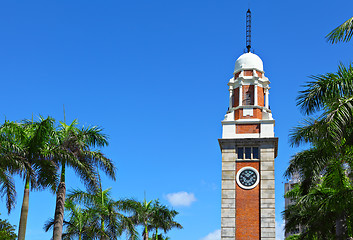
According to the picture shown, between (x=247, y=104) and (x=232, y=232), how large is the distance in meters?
9.96

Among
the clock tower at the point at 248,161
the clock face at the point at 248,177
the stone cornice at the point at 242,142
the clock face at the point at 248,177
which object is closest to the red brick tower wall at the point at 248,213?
the clock tower at the point at 248,161

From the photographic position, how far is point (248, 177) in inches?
1623

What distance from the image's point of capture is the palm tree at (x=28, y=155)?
777 inches

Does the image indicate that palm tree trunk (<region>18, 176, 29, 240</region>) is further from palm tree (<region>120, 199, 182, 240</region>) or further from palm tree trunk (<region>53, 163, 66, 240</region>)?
palm tree (<region>120, 199, 182, 240</region>)

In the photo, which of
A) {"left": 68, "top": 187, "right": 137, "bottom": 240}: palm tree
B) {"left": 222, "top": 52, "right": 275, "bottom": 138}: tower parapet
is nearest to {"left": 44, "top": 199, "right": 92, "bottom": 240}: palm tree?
{"left": 68, "top": 187, "right": 137, "bottom": 240}: palm tree

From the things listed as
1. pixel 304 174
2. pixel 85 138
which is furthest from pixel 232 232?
pixel 85 138

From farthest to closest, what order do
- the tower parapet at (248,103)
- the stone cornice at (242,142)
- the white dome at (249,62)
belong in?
1. the white dome at (249,62)
2. the tower parapet at (248,103)
3. the stone cornice at (242,142)

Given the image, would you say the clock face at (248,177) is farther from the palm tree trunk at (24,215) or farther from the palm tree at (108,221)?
the palm tree trunk at (24,215)

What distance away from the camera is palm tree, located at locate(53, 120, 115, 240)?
2088 cm

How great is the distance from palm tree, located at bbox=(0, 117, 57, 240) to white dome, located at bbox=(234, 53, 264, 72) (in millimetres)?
26665

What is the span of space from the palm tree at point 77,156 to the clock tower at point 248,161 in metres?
20.1

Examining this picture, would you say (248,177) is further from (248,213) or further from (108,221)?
(108,221)

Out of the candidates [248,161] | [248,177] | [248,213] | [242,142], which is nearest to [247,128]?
[242,142]

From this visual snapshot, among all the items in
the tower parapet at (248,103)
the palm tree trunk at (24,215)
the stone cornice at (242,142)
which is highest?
the tower parapet at (248,103)
